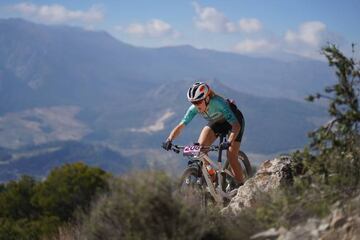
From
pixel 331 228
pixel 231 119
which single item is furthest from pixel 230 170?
pixel 331 228

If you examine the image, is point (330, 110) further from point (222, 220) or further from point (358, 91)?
point (222, 220)

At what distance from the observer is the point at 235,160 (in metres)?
10.1

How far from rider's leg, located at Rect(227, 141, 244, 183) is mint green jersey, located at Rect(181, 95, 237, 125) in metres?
0.56

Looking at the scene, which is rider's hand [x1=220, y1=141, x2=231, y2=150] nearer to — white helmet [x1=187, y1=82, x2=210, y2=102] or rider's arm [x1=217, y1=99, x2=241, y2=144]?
rider's arm [x1=217, y1=99, x2=241, y2=144]

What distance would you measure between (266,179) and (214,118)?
5.07 feet

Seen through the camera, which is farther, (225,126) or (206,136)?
(225,126)

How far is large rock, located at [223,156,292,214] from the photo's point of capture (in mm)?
9223

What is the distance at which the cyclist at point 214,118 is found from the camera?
9.38m

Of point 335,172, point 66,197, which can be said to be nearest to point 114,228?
point 335,172

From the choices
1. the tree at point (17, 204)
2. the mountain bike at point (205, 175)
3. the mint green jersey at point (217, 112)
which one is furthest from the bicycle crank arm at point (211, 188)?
the tree at point (17, 204)

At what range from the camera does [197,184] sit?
372 inches

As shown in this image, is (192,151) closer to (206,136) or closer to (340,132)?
(206,136)

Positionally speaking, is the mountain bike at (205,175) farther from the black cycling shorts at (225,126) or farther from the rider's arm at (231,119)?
the black cycling shorts at (225,126)

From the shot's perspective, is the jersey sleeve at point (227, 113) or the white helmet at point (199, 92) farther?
the jersey sleeve at point (227, 113)
